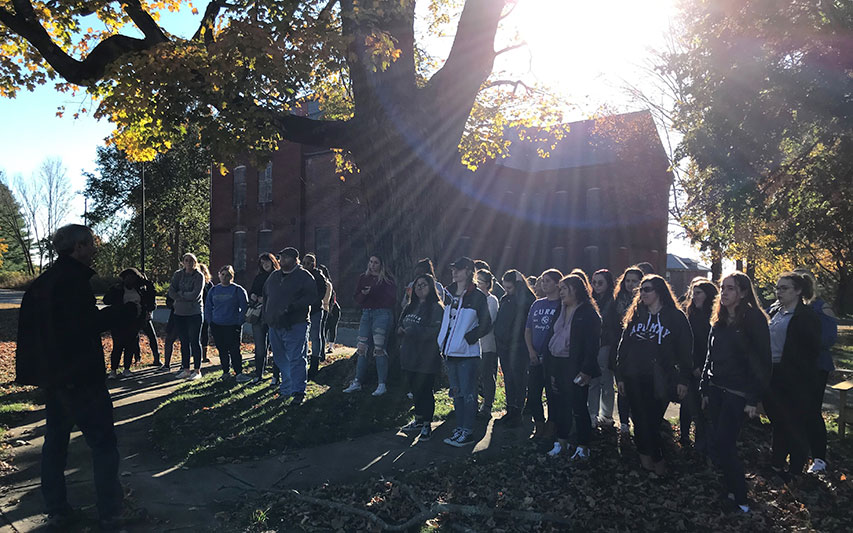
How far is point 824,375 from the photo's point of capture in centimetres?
601

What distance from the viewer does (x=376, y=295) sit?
868cm

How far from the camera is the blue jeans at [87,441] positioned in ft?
13.8

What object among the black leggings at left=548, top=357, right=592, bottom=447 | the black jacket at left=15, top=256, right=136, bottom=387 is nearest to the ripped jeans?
the black leggings at left=548, top=357, right=592, bottom=447

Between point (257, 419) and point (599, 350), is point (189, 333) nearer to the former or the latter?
point (257, 419)

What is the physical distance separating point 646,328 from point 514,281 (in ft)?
7.41

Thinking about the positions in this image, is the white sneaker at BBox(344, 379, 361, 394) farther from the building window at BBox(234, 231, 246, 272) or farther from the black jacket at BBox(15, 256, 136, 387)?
the building window at BBox(234, 231, 246, 272)

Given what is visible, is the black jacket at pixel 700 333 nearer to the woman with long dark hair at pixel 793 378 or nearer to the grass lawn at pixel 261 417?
the woman with long dark hair at pixel 793 378

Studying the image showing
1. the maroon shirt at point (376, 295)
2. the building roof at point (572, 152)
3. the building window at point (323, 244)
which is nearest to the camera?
the maroon shirt at point (376, 295)

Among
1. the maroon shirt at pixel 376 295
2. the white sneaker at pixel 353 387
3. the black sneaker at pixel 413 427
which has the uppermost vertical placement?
the maroon shirt at pixel 376 295

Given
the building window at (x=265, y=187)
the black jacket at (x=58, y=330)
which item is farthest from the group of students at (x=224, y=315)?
the building window at (x=265, y=187)

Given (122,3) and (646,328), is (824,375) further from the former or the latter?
(122,3)

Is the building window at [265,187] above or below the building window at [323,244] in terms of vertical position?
above

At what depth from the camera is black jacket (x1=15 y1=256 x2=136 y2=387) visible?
4.10m

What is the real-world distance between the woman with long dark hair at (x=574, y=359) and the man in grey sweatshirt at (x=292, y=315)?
10.9 feet
